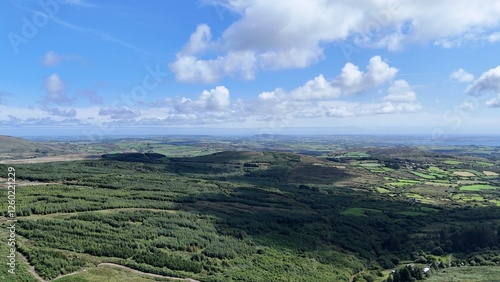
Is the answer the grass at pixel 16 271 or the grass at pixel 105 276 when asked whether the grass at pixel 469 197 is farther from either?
the grass at pixel 16 271

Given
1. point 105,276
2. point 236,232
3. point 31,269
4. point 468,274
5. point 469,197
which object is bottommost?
point 469,197

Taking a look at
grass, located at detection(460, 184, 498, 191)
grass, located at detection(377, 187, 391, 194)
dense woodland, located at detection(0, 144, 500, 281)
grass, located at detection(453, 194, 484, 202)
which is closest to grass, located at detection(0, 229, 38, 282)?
dense woodland, located at detection(0, 144, 500, 281)

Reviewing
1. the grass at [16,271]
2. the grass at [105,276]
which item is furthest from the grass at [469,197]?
the grass at [16,271]

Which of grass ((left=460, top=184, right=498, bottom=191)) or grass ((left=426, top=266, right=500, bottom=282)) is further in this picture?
grass ((left=460, top=184, right=498, bottom=191))

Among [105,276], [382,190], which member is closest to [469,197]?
[382,190]

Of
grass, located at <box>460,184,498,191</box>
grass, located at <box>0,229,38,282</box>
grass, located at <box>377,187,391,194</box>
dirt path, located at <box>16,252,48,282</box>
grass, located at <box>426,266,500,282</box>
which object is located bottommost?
grass, located at <box>377,187,391,194</box>

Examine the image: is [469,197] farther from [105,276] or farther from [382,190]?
[105,276]

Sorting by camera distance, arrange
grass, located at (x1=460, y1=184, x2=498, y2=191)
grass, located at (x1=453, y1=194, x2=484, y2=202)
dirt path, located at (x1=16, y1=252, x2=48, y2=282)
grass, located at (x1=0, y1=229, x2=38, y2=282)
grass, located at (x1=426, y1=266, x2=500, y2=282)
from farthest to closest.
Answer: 1. grass, located at (x1=460, y1=184, x2=498, y2=191)
2. grass, located at (x1=453, y1=194, x2=484, y2=202)
3. grass, located at (x1=426, y1=266, x2=500, y2=282)
4. dirt path, located at (x1=16, y1=252, x2=48, y2=282)
5. grass, located at (x1=0, y1=229, x2=38, y2=282)

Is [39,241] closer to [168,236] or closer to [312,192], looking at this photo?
[168,236]

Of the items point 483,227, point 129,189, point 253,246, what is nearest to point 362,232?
point 483,227

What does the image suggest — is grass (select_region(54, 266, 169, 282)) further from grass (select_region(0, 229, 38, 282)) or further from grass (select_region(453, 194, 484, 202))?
grass (select_region(453, 194, 484, 202))

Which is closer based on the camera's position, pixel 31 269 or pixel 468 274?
pixel 31 269
